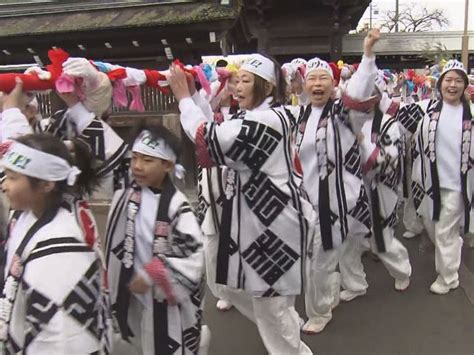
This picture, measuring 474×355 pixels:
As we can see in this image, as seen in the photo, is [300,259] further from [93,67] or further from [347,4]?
[347,4]

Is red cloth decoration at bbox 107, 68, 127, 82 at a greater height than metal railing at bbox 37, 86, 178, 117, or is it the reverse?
red cloth decoration at bbox 107, 68, 127, 82

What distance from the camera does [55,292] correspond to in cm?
163

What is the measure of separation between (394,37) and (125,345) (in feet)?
62.9

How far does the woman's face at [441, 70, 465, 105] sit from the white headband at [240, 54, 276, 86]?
2026mm

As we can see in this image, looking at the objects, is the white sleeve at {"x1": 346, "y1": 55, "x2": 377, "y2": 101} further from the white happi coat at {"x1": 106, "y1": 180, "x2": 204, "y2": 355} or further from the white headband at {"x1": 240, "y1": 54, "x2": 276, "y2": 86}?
the white happi coat at {"x1": 106, "y1": 180, "x2": 204, "y2": 355}

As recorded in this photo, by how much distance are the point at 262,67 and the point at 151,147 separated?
866 mm

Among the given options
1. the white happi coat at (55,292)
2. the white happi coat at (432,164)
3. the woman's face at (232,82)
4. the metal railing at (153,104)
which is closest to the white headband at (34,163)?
the white happi coat at (55,292)

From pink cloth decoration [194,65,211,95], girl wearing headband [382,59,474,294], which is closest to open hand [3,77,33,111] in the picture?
pink cloth decoration [194,65,211,95]

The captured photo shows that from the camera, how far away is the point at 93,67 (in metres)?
2.36

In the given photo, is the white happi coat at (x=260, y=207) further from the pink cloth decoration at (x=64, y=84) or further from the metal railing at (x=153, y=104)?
the metal railing at (x=153, y=104)

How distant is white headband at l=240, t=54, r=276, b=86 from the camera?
2.85m

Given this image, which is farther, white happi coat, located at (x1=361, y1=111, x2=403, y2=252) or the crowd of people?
white happi coat, located at (x1=361, y1=111, x2=403, y2=252)

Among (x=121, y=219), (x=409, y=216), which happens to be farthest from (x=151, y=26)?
(x=121, y=219)

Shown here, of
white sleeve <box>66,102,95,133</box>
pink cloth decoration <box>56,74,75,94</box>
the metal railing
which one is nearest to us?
pink cloth decoration <box>56,74,75,94</box>
